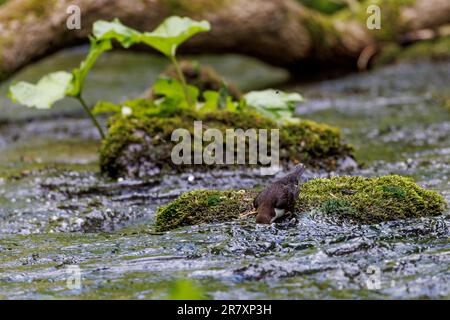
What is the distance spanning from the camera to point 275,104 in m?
6.73

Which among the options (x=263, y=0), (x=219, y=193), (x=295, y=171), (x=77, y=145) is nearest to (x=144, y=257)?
(x=219, y=193)

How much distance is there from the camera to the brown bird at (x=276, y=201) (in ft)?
14.1

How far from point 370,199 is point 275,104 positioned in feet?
7.72

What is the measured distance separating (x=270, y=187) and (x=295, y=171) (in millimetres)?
280

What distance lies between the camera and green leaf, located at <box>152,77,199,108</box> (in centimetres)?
683

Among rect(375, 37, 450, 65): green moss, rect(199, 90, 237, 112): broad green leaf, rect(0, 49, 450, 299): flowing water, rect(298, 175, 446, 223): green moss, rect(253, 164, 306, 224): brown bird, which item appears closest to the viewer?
rect(0, 49, 450, 299): flowing water

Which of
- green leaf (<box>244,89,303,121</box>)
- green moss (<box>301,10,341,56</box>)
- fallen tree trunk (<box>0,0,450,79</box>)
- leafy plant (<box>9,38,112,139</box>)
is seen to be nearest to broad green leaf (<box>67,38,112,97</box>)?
leafy plant (<box>9,38,112,139</box>)

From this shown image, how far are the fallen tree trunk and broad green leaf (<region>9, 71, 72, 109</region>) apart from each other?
2758 mm

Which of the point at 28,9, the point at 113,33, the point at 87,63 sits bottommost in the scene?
the point at 87,63

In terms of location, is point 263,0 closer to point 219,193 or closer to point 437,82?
point 437,82

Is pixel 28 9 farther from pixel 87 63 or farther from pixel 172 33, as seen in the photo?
pixel 172 33

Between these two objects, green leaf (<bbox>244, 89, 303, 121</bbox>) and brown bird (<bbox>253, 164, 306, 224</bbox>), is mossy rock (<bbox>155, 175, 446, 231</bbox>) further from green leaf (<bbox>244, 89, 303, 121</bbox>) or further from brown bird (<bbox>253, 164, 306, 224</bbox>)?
green leaf (<bbox>244, 89, 303, 121</bbox>)

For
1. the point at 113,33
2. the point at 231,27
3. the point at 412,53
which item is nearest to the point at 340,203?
the point at 113,33

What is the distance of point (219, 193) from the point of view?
4.72 metres
